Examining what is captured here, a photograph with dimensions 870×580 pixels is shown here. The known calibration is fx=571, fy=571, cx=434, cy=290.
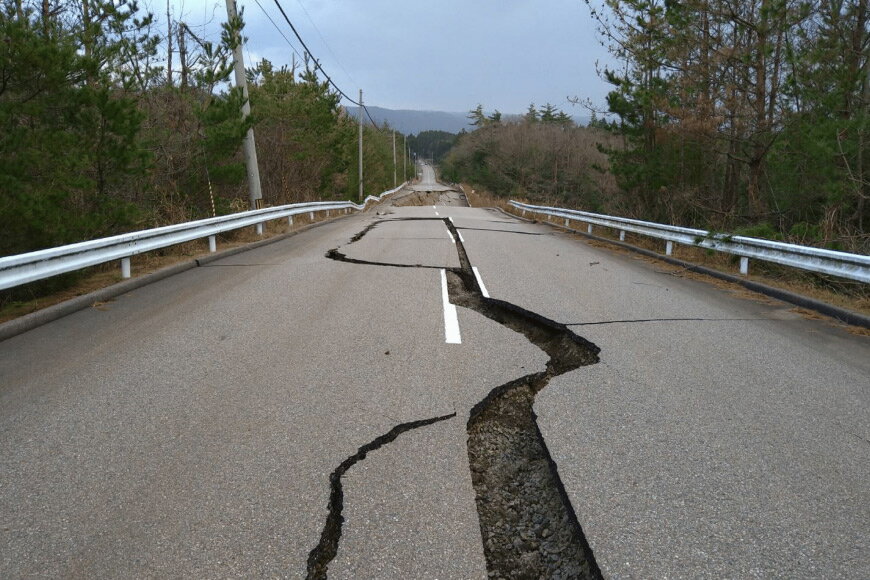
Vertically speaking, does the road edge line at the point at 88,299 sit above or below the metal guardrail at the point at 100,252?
below

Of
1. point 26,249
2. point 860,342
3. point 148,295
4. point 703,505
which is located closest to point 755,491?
point 703,505

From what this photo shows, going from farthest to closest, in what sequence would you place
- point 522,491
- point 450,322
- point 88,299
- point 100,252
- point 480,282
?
point 480,282
point 100,252
point 88,299
point 450,322
point 522,491

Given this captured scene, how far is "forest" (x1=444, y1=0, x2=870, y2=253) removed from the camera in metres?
10.8

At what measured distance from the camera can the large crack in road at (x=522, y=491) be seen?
233cm

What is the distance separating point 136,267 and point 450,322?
5.56m

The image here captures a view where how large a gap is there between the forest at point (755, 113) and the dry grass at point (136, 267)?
9749 millimetres

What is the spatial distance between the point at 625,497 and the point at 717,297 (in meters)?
6.04

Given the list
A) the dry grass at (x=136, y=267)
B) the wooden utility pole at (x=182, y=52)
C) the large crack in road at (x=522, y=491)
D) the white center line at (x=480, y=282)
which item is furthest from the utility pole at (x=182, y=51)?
the large crack in road at (x=522, y=491)

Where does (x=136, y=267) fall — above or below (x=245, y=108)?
below

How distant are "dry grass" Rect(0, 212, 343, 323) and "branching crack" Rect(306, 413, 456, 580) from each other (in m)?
4.71

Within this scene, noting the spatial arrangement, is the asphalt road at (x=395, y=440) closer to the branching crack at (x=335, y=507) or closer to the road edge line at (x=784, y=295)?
the branching crack at (x=335, y=507)

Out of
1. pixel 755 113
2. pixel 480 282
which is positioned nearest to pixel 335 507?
pixel 480 282

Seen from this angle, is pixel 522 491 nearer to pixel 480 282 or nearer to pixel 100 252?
pixel 480 282

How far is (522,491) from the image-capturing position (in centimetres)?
288
